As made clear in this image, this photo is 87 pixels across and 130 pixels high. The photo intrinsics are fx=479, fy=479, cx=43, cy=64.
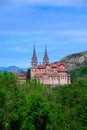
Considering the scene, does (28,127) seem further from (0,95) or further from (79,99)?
(79,99)

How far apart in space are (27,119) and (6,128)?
22.9ft

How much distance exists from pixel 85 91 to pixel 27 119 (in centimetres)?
2620

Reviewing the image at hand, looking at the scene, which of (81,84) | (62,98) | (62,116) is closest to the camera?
(62,116)

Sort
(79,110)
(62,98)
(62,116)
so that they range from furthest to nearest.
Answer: (62,98), (79,110), (62,116)

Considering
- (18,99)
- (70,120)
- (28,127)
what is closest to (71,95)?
(18,99)

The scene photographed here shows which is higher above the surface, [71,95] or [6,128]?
[71,95]

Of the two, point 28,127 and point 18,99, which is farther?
point 18,99

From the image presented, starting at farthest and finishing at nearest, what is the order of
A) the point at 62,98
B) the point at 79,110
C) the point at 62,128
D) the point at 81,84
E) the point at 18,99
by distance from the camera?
the point at 81,84
the point at 62,98
the point at 18,99
the point at 79,110
the point at 62,128

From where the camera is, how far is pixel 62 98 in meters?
90.3

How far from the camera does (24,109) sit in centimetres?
7238

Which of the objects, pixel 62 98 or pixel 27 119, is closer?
pixel 27 119

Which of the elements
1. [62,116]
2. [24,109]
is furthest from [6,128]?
[62,116]

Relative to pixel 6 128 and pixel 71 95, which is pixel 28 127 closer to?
pixel 6 128

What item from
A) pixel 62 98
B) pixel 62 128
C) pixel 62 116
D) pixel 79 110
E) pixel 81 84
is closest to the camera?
pixel 62 128
